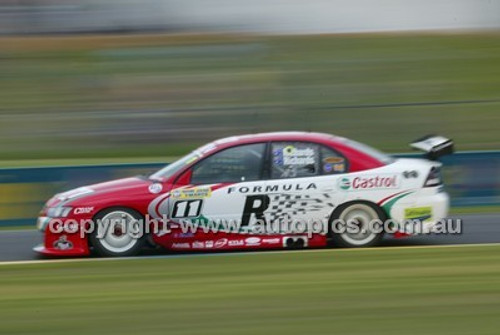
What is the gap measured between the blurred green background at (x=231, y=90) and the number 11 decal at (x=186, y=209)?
921 centimetres

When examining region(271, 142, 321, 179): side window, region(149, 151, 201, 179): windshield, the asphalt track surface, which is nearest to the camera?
region(271, 142, 321, 179): side window

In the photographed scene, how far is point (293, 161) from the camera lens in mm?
10172

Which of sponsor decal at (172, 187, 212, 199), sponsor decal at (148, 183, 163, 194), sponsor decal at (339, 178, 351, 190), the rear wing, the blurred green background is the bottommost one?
sponsor decal at (172, 187, 212, 199)

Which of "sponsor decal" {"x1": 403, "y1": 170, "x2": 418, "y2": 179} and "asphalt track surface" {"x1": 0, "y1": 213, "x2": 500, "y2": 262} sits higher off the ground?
"sponsor decal" {"x1": 403, "y1": 170, "x2": 418, "y2": 179}

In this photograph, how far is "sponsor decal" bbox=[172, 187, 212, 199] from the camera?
10.1 meters

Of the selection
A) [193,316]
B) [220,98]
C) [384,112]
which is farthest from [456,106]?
[193,316]

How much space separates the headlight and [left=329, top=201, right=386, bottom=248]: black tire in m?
2.72

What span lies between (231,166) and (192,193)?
0.49 meters

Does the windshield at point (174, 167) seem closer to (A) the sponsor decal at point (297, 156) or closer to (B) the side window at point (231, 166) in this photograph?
(B) the side window at point (231, 166)

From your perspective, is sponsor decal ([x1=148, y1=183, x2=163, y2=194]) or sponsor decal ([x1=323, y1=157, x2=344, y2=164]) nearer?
sponsor decal ([x1=148, y1=183, x2=163, y2=194])

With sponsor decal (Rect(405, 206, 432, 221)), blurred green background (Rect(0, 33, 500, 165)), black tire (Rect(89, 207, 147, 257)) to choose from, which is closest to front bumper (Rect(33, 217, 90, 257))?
black tire (Rect(89, 207, 147, 257))

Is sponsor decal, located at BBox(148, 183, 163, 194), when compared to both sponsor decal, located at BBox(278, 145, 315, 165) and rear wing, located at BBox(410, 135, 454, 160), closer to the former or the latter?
sponsor decal, located at BBox(278, 145, 315, 165)

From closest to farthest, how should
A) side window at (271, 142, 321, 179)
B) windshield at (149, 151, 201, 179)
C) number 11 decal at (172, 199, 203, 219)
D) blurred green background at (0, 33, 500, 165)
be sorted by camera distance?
number 11 decal at (172, 199, 203, 219) → side window at (271, 142, 321, 179) → windshield at (149, 151, 201, 179) → blurred green background at (0, 33, 500, 165)

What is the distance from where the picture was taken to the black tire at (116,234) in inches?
396
